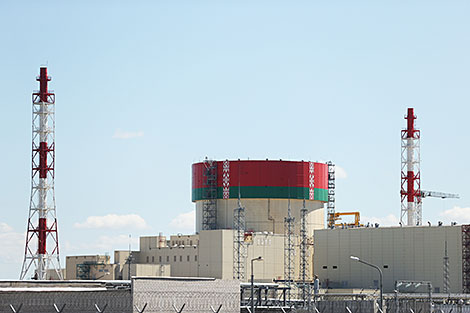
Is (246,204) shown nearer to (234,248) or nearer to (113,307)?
(234,248)

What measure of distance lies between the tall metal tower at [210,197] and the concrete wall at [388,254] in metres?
12.6

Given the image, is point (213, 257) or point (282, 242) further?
point (282, 242)

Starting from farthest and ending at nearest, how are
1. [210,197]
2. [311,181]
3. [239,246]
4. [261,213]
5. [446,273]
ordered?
[311,181]
[210,197]
[261,213]
[239,246]
[446,273]

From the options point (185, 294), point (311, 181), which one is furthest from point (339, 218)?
point (185, 294)

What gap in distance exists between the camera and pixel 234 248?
373 feet

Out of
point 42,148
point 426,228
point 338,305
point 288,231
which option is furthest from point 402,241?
point 338,305

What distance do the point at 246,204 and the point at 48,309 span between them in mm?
67509

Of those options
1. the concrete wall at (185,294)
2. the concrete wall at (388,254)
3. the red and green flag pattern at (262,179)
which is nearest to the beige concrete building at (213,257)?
the concrete wall at (388,254)

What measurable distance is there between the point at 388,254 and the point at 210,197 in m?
22.9

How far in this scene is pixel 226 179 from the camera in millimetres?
119438

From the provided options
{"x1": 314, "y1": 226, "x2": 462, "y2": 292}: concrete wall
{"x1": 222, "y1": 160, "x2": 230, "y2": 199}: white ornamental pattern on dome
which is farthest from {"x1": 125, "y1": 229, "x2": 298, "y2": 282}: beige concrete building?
{"x1": 222, "y1": 160, "x2": 230, "y2": 199}: white ornamental pattern on dome

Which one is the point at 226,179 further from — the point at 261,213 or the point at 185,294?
the point at 185,294

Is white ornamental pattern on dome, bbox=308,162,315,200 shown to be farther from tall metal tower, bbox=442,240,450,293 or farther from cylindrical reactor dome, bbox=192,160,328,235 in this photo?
tall metal tower, bbox=442,240,450,293

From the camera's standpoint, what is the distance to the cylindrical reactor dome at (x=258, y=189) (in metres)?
118
